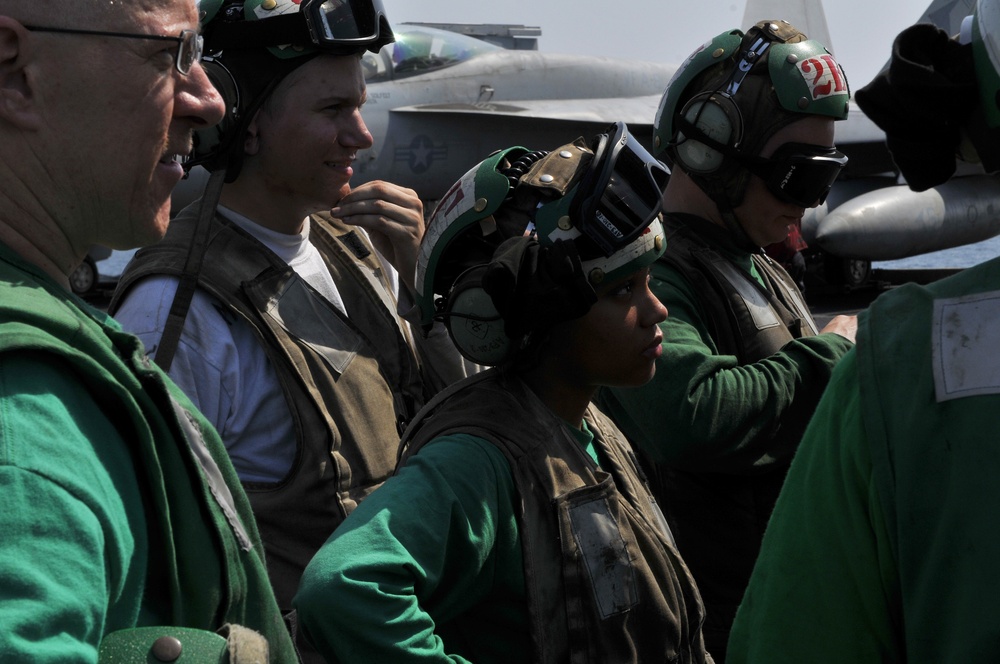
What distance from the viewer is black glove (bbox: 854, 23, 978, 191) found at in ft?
4.56

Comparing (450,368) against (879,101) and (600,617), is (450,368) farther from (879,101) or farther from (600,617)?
(879,101)

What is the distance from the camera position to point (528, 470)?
199cm

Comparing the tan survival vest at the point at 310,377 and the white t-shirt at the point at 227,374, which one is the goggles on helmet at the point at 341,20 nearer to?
the tan survival vest at the point at 310,377

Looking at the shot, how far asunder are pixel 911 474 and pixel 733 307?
1.53 meters

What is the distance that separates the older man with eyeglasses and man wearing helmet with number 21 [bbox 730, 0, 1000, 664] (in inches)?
26.1

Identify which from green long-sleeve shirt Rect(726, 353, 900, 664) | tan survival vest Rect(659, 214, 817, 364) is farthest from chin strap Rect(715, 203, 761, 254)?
green long-sleeve shirt Rect(726, 353, 900, 664)

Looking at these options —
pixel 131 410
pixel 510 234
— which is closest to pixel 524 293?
pixel 510 234

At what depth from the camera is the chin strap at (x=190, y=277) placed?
8.06ft

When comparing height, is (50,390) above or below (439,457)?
above

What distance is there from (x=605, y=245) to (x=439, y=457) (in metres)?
0.53

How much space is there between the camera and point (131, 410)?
4.15 feet

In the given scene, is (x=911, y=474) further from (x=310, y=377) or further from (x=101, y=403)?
(x=310, y=377)

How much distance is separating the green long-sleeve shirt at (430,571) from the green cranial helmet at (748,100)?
130 centimetres

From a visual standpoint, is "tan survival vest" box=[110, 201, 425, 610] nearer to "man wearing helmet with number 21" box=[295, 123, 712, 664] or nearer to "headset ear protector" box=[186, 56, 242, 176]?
"headset ear protector" box=[186, 56, 242, 176]
